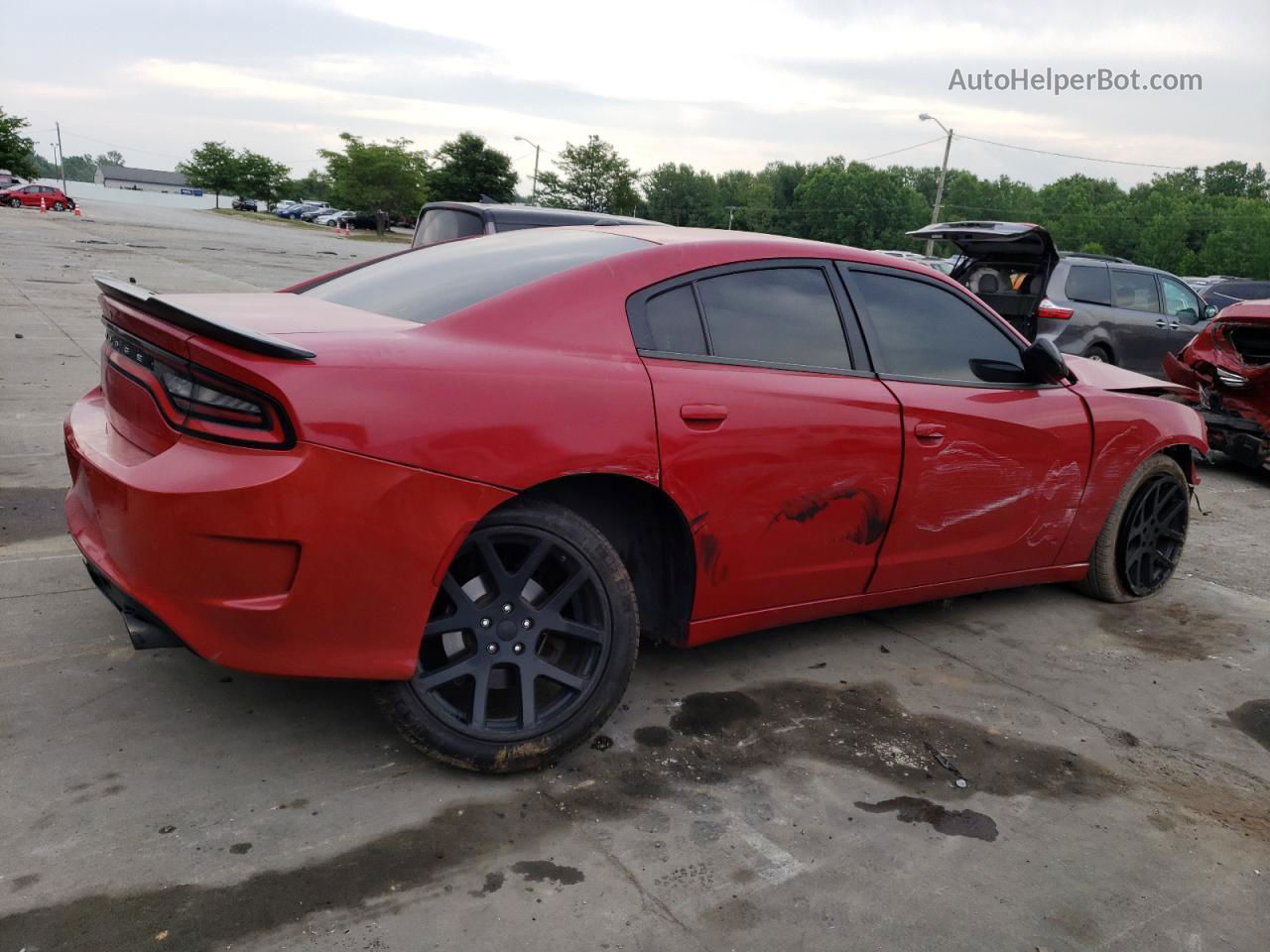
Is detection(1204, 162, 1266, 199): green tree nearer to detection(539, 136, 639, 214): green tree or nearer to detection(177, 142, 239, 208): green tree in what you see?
detection(539, 136, 639, 214): green tree

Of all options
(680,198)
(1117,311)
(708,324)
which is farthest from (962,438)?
(680,198)

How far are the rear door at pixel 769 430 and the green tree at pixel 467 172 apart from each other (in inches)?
3151

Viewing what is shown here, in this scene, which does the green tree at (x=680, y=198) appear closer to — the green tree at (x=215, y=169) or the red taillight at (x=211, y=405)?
the green tree at (x=215, y=169)

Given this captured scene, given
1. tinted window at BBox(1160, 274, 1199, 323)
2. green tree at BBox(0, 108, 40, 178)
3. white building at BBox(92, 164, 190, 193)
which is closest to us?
tinted window at BBox(1160, 274, 1199, 323)

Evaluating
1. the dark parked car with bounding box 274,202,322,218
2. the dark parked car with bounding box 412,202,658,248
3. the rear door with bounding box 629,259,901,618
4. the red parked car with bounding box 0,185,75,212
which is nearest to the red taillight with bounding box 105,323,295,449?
the rear door with bounding box 629,259,901,618

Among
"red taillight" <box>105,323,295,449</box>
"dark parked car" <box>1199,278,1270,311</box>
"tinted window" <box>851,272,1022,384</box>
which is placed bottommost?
"dark parked car" <box>1199,278,1270,311</box>

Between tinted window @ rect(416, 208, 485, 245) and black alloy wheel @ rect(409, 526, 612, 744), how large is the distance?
6.94 metres

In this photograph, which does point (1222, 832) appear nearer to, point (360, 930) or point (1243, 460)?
point (360, 930)

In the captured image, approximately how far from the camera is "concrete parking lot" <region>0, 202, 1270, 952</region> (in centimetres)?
238

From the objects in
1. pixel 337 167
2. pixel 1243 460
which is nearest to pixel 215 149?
pixel 337 167

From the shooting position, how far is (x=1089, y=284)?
11891mm

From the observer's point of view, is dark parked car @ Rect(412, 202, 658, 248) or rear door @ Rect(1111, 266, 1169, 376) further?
rear door @ Rect(1111, 266, 1169, 376)

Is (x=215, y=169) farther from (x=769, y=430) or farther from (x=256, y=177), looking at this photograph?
(x=769, y=430)

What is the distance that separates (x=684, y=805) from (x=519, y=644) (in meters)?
0.65
